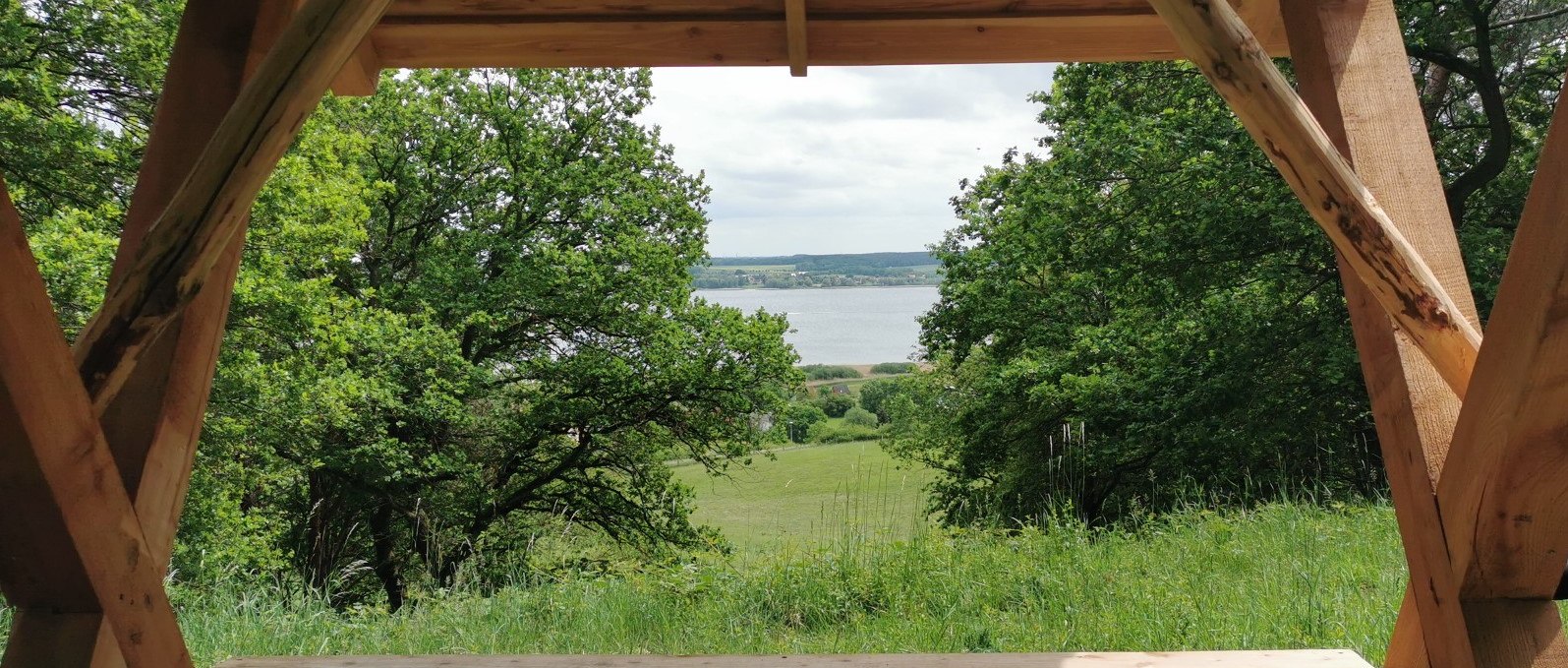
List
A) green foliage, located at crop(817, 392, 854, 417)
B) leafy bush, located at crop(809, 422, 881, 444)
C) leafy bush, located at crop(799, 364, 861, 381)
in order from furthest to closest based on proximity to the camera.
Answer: leafy bush, located at crop(799, 364, 861, 381) < green foliage, located at crop(817, 392, 854, 417) < leafy bush, located at crop(809, 422, 881, 444)

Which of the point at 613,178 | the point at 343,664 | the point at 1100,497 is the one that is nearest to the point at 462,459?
the point at 613,178

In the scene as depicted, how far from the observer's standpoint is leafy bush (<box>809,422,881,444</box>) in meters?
19.3

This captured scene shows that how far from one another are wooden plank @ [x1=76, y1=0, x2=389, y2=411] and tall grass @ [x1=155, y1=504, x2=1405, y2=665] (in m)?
2.16

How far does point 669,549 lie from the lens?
34.9 ft

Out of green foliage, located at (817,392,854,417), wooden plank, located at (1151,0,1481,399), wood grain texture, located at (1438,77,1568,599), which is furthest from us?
green foliage, located at (817,392,854,417)

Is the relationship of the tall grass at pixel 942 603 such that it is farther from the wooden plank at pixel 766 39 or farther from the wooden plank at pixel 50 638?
the wooden plank at pixel 50 638

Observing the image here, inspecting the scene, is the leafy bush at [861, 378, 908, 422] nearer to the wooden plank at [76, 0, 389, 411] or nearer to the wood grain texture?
the wood grain texture

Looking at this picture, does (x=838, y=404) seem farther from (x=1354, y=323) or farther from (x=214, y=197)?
(x=214, y=197)

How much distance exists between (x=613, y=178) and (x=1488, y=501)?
11414 mm

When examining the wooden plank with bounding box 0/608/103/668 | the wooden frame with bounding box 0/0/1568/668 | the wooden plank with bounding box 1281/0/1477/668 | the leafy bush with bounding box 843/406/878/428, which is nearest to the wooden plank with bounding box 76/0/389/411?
the wooden frame with bounding box 0/0/1568/668

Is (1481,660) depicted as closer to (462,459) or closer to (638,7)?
(638,7)

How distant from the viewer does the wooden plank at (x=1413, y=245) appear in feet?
4.74

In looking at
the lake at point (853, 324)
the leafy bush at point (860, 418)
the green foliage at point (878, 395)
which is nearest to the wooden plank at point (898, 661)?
the green foliage at point (878, 395)

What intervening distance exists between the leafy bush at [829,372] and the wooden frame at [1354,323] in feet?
64.5
